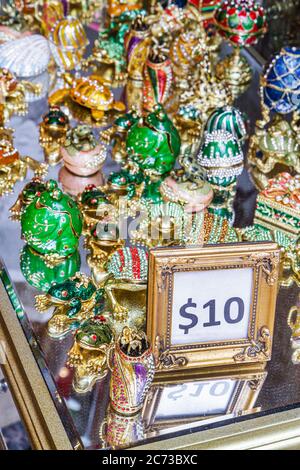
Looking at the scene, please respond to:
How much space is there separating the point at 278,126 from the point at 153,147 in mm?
276

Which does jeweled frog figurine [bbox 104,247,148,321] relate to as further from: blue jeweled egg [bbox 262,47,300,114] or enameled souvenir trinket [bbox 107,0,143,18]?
enameled souvenir trinket [bbox 107,0,143,18]

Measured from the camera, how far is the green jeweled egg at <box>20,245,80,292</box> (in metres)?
1.37

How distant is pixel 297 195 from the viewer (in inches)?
59.1

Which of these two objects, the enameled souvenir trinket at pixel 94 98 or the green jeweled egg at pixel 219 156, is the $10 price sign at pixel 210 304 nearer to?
the green jeweled egg at pixel 219 156

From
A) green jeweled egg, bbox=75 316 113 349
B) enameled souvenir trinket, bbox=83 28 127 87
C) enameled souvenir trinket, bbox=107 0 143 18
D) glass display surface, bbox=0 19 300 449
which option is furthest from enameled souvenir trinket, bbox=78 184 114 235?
enameled souvenir trinket, bbox=107 0 143 18

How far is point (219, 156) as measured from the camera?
161 centimetres

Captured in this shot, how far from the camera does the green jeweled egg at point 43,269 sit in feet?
4.50

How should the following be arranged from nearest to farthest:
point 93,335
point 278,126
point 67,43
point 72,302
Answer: point 93,335, point 72,302, point 278,126, point 67,43

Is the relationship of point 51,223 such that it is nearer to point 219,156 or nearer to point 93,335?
point 93,335

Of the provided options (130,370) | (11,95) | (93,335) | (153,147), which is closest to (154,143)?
(153,147)

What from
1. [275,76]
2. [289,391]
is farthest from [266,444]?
[275,76]

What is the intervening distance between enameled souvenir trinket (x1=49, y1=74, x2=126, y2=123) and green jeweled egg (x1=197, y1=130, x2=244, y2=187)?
288 mm

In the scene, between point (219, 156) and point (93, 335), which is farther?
point (219, 156)

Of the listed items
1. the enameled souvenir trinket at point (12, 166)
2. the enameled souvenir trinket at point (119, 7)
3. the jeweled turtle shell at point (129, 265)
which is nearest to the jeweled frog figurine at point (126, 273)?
the jeweled turtle shell at point (129, 265)
